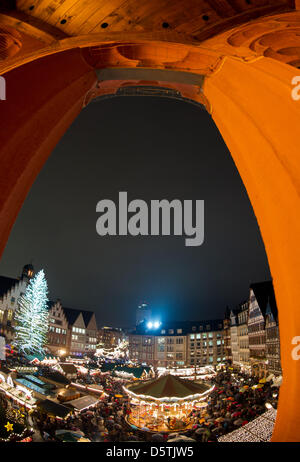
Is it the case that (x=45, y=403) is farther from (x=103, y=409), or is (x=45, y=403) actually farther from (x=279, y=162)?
(x=279, y=162)

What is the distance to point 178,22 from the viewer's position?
222 centimetres

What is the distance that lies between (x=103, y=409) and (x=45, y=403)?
559 centimetres

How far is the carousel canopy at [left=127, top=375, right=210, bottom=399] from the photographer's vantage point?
15.7 meters

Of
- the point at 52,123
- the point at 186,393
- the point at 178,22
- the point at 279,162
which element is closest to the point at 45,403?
the point at 186,393

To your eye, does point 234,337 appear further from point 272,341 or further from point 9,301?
point 9,301

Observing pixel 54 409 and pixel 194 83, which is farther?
pixel 54 409

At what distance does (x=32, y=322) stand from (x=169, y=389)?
2248cm

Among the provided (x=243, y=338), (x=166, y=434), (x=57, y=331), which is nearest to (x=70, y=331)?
(x=57, y=331)

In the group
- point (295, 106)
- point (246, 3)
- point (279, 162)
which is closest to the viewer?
point (246, 3)

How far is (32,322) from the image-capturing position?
3200 cm

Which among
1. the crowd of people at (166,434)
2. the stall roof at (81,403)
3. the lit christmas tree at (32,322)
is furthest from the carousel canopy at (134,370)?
the stall roof at (81,403)

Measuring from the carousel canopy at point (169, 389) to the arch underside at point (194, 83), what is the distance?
42.7ft
